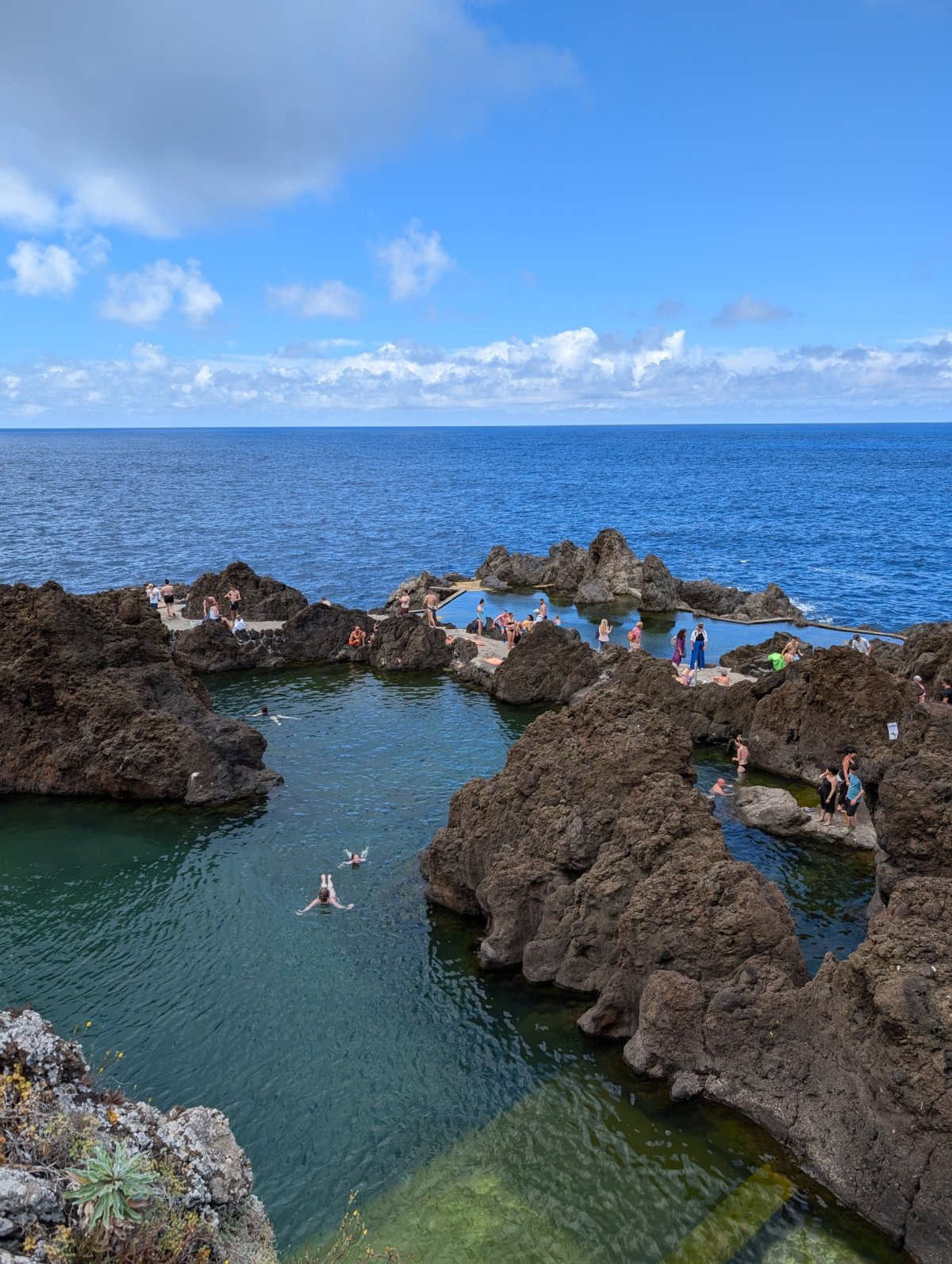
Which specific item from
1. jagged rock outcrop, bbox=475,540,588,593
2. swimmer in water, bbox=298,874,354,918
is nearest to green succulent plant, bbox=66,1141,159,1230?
swimmer in water, bbox=298,874,354,918

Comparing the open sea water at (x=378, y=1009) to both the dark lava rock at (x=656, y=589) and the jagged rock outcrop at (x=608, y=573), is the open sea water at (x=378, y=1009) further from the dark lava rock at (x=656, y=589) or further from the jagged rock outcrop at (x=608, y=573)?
the jagged rock outcrop at (x=608, y=573)

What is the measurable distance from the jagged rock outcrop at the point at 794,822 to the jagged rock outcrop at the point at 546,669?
13.1 meters

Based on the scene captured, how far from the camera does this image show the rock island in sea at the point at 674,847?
15.1m

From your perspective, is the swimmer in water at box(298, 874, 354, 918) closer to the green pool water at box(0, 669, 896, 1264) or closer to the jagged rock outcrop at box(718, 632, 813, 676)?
the green pool water at box(0, 669, 896, 1264)

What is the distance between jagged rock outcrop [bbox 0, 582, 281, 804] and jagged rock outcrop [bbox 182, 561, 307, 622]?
20238 mm

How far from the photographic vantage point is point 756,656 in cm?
4581

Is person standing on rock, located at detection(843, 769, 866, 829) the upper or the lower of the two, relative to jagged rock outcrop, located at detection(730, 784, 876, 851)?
upper

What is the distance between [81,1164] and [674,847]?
1437cm

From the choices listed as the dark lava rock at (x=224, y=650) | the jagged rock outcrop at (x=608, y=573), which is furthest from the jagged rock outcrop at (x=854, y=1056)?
the jagged rock outcrop at (x=608, y=573)

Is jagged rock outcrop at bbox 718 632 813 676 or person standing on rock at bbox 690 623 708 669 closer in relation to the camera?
person standing on rock at bbox 690 623 708 669

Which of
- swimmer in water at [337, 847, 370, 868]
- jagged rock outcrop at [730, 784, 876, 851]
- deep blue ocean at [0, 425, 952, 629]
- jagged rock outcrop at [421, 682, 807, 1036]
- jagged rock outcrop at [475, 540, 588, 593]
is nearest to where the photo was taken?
jagged rock outcrop at [421, 682, 807, 1036]

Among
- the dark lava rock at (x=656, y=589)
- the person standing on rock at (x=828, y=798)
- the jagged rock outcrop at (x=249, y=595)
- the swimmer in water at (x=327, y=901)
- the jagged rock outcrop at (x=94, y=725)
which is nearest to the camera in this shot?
the swimmer in water at (x=327, y=901)

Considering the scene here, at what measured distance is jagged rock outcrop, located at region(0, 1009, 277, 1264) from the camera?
28.7 ft

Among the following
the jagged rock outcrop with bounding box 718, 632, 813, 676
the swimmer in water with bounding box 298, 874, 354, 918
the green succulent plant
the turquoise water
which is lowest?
the swimmer in water with bounding box 298, 874, 354, 918
